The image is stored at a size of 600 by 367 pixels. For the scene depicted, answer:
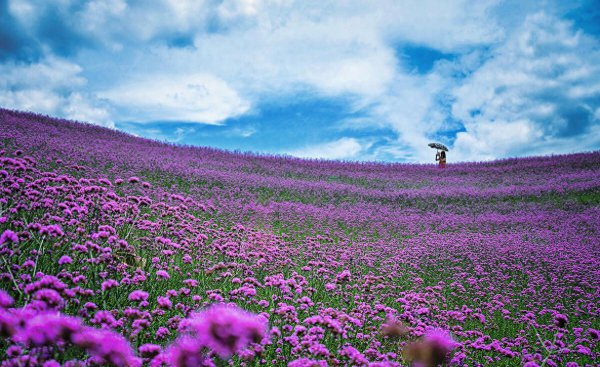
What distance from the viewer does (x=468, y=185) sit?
2733 cm

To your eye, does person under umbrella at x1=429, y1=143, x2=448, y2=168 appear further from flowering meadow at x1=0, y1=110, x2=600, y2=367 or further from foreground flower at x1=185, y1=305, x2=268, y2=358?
foreground flower at x1=185, y1=305, x2=268, y2=358

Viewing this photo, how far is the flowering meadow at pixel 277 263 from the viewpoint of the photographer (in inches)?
99.3

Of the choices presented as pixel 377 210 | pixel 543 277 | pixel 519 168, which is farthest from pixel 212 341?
pixel 519 168

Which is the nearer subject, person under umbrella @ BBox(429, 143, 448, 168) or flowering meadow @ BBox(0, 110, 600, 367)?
flowering meadow @ BBox(0, 110, 600, 367)

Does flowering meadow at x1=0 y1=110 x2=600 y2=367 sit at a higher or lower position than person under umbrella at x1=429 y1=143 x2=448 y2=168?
lower

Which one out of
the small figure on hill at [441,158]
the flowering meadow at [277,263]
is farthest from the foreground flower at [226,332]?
the small figure on hill at [441,158]

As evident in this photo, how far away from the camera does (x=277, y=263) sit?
788 cm

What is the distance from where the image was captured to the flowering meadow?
2522 millimetres

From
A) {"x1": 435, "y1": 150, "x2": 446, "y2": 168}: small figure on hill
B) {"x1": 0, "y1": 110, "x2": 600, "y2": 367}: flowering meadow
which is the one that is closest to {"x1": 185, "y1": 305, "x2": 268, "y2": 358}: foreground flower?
{"x1": 0, "y1": 110, "x2": 600, "y2": 367}: flowering meadow

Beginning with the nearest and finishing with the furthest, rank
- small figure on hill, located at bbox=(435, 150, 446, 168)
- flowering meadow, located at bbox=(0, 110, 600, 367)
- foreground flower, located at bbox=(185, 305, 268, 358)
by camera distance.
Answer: foreground flower, located at bbox=(185, 305, 268, 358) < flowering meadow, located at bbox=(0, 110, 600, 367) < small figure on hill, located at bbox=(435, 150, 446, 168)

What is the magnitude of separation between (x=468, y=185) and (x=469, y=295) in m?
20.8

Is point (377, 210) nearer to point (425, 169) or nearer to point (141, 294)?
point (141, 294)

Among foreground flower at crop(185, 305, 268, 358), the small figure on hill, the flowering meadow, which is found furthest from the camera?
the small figure on hill

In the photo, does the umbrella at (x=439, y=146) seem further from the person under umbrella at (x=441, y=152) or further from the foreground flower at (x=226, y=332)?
the foreground flower at (x=226, y=332)
